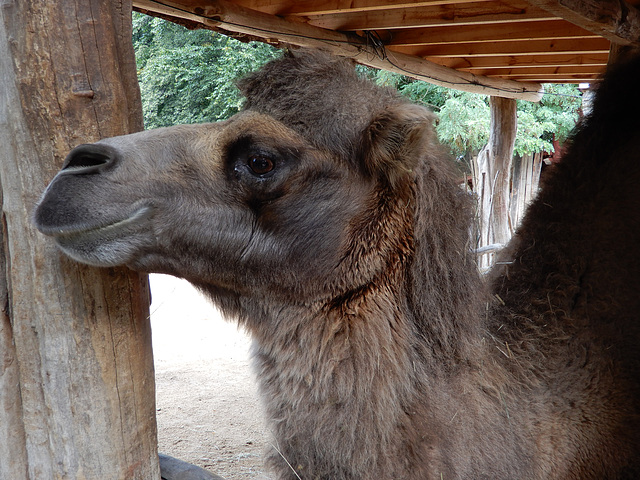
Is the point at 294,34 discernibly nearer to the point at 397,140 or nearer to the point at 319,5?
the point at 319,5

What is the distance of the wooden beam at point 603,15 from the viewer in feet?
11.4

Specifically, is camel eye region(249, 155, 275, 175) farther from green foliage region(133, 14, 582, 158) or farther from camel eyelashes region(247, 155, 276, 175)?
green foliage region(133, 14, 582, 158)

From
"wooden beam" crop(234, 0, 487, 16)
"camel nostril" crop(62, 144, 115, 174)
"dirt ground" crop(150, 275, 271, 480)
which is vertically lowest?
"dirt ground" crop(150, 275, 271, 480)

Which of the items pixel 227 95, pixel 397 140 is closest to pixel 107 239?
pixel 397 140

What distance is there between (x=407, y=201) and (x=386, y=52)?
3.89m

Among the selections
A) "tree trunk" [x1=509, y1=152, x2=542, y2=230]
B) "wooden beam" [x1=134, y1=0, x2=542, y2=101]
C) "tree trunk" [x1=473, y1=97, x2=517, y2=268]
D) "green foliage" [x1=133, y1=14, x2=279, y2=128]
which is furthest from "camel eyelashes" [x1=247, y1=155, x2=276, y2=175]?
"green foliage" [x1=133, y1=14, x2=279, y2=128]

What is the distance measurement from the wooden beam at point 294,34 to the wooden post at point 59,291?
7.78 feet

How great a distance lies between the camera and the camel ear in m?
2.16

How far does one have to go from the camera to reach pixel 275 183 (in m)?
2.17

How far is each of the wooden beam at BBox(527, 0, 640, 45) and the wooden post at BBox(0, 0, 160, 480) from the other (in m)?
2.54

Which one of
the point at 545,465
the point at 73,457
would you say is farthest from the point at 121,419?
the point at 545,465

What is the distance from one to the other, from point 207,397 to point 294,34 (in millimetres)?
3733

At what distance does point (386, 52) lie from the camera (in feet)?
19.0

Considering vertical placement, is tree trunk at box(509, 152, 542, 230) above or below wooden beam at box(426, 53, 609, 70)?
below
